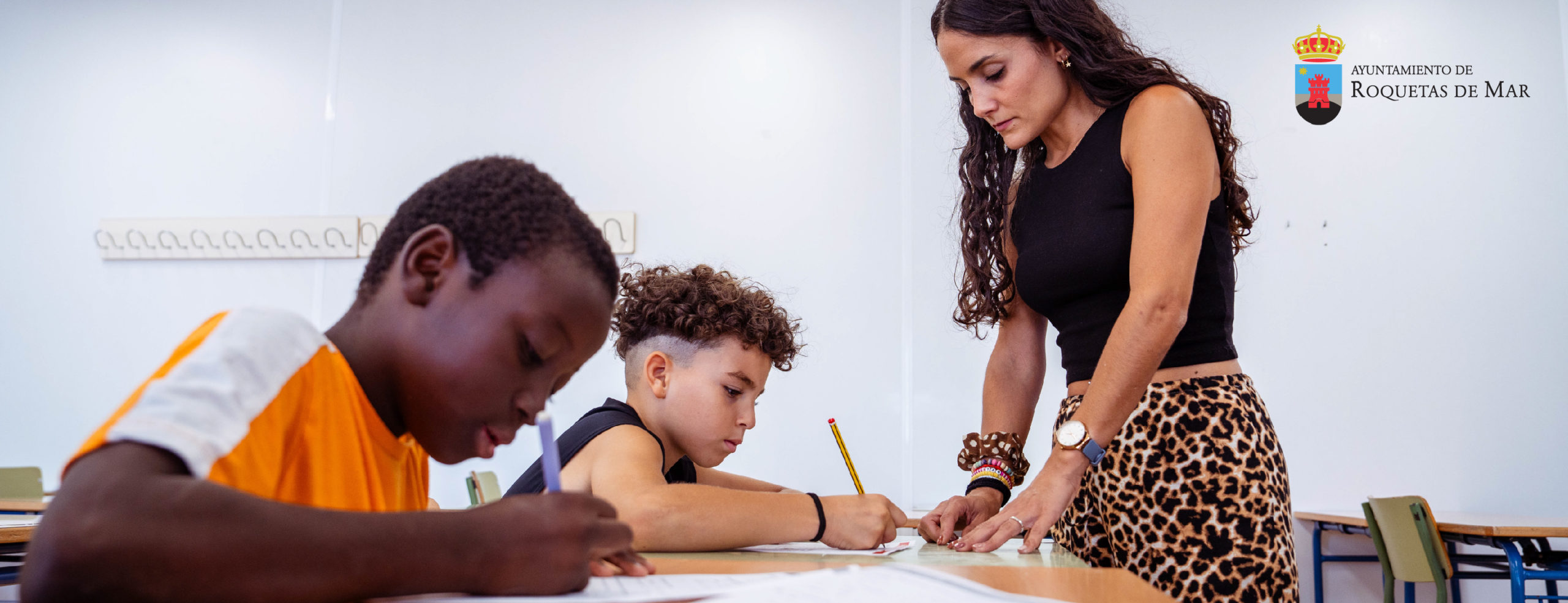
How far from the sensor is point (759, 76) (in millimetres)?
3529

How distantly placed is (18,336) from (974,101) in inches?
146

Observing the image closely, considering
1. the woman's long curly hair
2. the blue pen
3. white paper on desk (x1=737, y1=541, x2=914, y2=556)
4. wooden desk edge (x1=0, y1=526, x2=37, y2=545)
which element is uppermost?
the woman's long curly hair

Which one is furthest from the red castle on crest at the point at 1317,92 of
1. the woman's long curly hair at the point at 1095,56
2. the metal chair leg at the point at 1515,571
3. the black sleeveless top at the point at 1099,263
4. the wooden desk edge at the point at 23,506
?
the wooden desk edge at the point at 23,506

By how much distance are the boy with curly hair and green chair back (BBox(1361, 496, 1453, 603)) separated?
208cm

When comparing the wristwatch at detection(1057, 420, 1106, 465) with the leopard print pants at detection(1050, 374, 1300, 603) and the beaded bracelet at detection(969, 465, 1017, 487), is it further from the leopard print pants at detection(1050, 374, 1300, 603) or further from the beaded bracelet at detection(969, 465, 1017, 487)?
the beaded bracelet at detection(969, 465, 1017, 487)

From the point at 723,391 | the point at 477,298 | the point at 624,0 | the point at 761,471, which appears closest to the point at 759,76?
the point at 624,0

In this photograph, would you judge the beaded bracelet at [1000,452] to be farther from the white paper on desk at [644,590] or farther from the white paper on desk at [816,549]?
the white paper on desk at [644,590]

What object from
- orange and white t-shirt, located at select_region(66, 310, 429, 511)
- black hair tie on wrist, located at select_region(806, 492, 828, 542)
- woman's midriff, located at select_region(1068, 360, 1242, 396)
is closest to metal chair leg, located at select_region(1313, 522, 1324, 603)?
woman's midriff, located at select_region(1068, 360, 1242, 396)

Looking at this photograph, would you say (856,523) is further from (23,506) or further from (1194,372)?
(23,506)

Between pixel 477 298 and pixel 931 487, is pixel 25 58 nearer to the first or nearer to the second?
pixel 931 487

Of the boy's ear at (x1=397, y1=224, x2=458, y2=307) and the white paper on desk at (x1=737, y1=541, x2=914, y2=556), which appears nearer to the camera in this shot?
the boy's ear at (x1=397, y1=224, x2=458, y2=307)

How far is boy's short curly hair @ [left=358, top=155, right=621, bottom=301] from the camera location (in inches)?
25.3

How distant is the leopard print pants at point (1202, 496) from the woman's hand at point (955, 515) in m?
0.15

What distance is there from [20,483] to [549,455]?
3.47 meters
